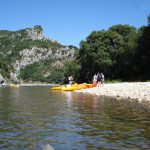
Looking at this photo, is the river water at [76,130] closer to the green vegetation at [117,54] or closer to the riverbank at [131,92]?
the riverbank at [131,92]

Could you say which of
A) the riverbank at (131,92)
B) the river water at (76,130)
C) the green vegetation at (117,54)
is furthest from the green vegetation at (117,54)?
the river water at (76,130)

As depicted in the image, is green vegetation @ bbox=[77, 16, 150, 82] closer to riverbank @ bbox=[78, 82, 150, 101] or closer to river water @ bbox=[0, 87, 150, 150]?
riverbank @ bbox=[78, 82, 150, 101]

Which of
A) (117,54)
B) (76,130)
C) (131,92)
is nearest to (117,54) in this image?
(117,54)

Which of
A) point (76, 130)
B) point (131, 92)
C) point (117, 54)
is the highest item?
point (117, 54)

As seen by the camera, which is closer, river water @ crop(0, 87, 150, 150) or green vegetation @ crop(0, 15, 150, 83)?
river water @ crop(0, 87, 150, 150)

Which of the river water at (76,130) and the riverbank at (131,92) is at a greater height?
the riverbank at (131,92)

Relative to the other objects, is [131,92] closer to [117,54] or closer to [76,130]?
[76,130]

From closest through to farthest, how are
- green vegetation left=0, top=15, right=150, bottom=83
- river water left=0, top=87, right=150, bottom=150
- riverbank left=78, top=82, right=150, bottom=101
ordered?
river water left=0, top=87, right=150, bottom=150 < riverbank left=78, top=82, right=150, bottom=101 < green vegetation left=0, top=15, right=150, bottom=83

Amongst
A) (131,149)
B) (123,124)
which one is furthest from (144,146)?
(123,124)

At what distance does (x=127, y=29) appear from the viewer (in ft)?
337

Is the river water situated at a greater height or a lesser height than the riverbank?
lesser

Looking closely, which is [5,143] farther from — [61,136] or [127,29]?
[127,29]

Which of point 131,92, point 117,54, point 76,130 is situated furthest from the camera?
point 117,54

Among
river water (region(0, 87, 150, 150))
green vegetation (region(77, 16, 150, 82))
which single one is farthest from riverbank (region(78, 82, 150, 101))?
green vegetation (region(77, 16, 150, 82))
